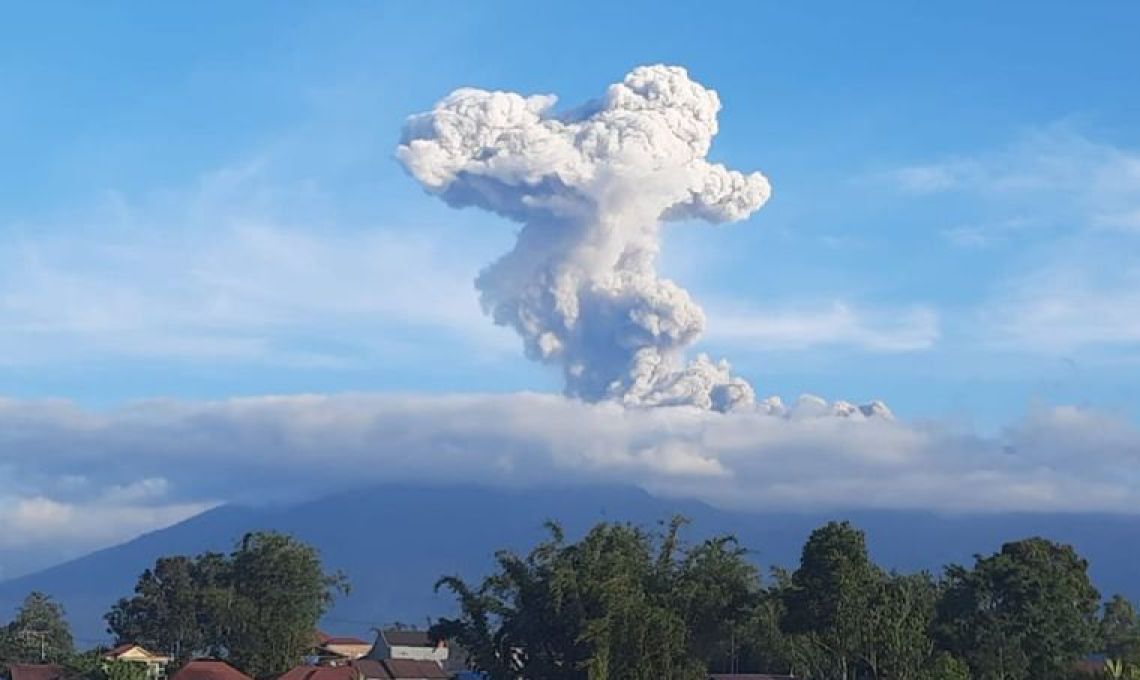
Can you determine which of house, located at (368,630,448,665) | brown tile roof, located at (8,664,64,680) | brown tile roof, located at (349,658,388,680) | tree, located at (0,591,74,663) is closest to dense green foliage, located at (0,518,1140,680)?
brown tile roof, located at (8,664,64,680)

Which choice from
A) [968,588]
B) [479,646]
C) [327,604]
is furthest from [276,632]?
[968,588]

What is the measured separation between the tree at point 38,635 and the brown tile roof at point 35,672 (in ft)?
42.3

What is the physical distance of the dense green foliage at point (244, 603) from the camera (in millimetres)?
81312

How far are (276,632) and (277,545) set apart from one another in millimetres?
4252

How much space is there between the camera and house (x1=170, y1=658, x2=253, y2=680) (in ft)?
242

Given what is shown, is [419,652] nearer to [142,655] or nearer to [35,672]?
[142,655]

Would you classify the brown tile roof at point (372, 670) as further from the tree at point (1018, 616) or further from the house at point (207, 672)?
the tree at point (1018, 616)

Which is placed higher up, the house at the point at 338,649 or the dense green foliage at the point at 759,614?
the dense green foliage at the point at 759,614

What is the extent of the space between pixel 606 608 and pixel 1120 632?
31967mm

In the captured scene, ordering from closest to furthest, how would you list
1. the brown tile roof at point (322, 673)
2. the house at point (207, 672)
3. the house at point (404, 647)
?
the house at point (207, 672) → the brown tile roof at point (322, 673) → the house at point (404, 647)

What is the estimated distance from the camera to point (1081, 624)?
6512 centimetres

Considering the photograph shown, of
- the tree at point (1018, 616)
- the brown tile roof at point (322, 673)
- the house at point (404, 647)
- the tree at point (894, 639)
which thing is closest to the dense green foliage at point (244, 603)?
the brown tile roof at point (322, 673)

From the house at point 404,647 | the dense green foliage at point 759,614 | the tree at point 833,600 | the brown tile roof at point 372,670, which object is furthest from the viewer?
the house at point 404,647

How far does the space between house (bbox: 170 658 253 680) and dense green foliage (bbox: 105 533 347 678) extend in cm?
454
